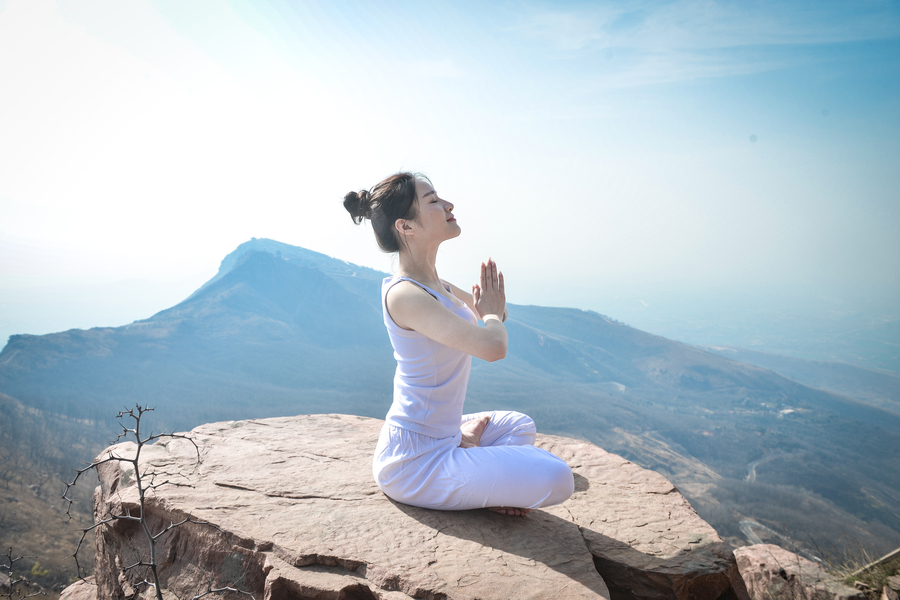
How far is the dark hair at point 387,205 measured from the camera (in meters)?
3.29

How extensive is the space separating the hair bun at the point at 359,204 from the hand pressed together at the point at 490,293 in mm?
1043

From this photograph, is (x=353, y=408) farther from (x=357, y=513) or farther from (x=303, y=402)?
(x=357, y=513)

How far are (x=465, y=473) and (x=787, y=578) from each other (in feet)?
11.4

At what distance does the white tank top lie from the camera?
10.0 feet

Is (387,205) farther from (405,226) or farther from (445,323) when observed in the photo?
(445,323)

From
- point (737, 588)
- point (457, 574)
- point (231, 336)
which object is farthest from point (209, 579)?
point (231, 336)

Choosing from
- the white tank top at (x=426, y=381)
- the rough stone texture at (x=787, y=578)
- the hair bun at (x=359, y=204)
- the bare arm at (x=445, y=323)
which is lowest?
the rough stone texture at (x=787, y=578)

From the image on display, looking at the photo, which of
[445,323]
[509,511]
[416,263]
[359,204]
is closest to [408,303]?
[445,323]

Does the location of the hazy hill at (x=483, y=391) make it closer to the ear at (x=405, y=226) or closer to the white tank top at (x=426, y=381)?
the white tank top at (x=426, y=381)

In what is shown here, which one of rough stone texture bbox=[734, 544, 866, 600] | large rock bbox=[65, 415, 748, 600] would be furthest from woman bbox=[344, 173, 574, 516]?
rough stone texture bbox=[734, 544, 866, 600]

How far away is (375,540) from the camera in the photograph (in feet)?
9.45

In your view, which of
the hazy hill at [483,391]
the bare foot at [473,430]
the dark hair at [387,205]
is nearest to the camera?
the dark hair at [387,205]

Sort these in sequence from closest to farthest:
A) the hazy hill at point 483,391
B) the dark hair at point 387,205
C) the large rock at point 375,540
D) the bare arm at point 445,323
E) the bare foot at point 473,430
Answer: the large rock at point 375,540
the bare arm at point 445,323
the dark hair at point 387,205
the bare foot at point 473,430
the hazy hill at point 483,391

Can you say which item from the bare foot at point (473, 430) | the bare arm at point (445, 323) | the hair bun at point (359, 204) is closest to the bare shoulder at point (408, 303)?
the bare arm at point (445, 323)
